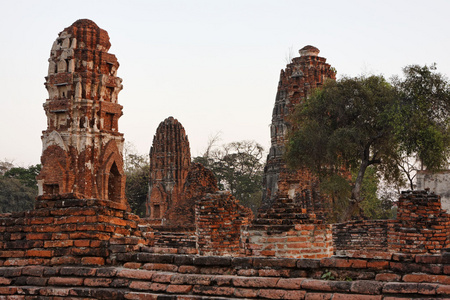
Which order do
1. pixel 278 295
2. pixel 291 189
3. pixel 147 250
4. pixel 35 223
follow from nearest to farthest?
pixel 278 295, pixel 147 250, pixel 35 223, pixel 291 189

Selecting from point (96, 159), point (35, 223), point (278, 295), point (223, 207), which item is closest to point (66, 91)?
point (96, 159)

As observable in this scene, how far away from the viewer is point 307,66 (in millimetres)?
21812

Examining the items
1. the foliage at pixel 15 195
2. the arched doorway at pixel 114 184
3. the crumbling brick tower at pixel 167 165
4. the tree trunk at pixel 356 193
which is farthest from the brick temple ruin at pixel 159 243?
the foliage at pixel 15 195

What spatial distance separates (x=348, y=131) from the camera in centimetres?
1797

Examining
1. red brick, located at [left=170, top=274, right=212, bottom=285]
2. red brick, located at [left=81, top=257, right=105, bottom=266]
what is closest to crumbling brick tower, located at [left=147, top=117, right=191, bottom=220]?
red brick, located at [left=81, top=257, right=105, bottom=266]

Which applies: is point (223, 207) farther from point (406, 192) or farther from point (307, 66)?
point (307, 66)

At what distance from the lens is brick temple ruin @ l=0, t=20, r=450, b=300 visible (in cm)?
364

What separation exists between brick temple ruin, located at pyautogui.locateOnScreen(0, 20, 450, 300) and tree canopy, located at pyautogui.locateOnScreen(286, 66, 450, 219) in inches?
221

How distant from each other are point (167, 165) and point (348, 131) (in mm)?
14267

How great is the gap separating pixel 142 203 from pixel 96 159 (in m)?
23.8

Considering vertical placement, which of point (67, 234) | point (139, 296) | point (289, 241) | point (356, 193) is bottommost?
point (139, 296)

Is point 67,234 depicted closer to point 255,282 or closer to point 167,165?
point 255,282

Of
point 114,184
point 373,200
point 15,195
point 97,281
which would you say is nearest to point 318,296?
point 97,281

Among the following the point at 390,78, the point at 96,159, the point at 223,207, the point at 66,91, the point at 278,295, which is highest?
the point at 390,78
